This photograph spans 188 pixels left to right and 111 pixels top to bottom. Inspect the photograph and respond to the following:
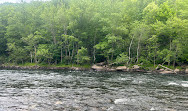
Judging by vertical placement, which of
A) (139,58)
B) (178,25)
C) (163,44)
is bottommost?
(139,58)

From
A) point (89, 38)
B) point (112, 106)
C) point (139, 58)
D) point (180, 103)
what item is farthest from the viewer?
point (89, 38)

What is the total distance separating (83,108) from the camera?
902 centimetres

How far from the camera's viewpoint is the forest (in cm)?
3803

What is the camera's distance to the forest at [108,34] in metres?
38.0

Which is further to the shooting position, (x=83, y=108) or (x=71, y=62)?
(x=71, y=62)

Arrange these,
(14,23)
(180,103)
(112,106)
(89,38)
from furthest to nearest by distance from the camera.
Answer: (14,23), (89,38), (180,103), (112,106)

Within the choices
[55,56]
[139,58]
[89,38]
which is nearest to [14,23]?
[55,56]

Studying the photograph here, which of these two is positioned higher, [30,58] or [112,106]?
[30,58]

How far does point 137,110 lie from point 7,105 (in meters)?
7.66

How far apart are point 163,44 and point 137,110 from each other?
37.1 m

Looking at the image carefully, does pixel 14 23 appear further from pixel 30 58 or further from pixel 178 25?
pixel 178 25

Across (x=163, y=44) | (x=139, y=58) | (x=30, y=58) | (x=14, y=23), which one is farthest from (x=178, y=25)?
(x=14, y=23)

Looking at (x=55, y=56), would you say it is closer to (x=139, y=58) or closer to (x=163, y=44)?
(x=139, y=58)

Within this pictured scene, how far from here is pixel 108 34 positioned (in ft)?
142
